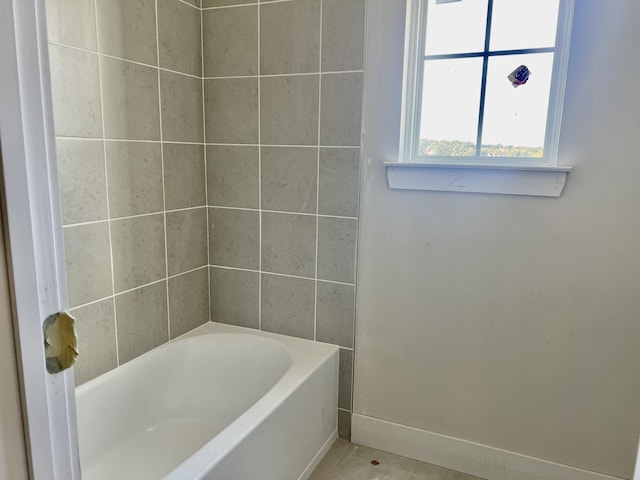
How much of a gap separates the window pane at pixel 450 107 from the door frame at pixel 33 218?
156 cm

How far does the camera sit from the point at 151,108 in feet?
6.05

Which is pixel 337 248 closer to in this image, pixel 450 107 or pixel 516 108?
pixel 450 107

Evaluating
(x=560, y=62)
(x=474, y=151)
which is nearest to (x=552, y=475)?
(x=474, y=151)

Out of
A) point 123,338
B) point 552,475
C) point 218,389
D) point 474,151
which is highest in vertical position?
point 474,151

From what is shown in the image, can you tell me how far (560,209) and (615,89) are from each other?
426 mm

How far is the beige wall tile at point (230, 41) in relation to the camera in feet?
6.55

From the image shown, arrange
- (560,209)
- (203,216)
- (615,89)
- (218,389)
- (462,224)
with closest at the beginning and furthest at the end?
(615,89)
(560,209)
(462,224)
(218,389)
(203,216)

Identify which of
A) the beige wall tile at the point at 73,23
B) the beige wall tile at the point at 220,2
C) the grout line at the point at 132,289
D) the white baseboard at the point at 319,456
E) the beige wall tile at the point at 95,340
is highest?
the beige wall tile at the point at 220,2

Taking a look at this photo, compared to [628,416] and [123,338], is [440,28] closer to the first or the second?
[628,416]

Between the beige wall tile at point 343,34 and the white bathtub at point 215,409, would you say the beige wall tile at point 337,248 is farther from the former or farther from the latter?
the beige wall tile at point 343,34

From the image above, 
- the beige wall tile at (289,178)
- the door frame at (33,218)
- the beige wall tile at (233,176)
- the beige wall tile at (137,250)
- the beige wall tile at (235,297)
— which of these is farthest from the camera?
the beige wall tile at (235,297)

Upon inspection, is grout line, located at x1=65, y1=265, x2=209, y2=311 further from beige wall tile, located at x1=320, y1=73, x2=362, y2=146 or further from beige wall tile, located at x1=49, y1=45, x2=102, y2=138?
beige wall tile, located at x1=320, y1=73, x2=362, y2=146

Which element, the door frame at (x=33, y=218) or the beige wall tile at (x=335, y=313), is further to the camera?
the beige wall tile at (x=335, y=313)

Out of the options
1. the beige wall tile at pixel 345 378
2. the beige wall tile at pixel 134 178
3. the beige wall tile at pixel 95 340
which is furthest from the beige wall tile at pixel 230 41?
the beige wall tile at pixel 345 378
